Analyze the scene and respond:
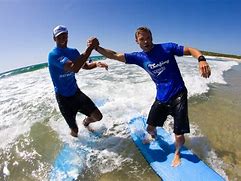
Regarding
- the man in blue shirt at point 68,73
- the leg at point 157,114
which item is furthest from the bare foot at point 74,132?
the leg at point 157,114

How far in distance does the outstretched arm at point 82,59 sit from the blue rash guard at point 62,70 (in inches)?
5.7

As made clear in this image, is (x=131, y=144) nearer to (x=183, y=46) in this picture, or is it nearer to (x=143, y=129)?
(x=143, y=129)

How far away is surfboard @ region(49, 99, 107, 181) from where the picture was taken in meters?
4.60

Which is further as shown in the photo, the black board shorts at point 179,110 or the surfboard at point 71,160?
the surfboard at point 71,160

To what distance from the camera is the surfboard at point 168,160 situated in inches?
163

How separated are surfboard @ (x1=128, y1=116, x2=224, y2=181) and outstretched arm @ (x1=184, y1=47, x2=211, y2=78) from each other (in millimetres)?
1431

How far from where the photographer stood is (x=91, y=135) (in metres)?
6.22

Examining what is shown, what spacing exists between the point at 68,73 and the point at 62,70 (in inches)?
5.8

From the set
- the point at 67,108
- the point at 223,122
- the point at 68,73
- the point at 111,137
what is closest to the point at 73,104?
the point at 67,108

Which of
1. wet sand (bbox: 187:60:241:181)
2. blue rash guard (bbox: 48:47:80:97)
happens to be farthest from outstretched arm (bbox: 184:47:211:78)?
blue rash guard (bbox: 48:47:80:97)

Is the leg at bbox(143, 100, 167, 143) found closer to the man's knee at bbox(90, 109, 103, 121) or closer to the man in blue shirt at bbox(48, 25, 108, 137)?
the man's knee at bbox(90, 109, 103, 121)

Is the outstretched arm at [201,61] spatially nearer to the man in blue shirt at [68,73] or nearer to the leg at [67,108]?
the man in blue shirt at [68,73]

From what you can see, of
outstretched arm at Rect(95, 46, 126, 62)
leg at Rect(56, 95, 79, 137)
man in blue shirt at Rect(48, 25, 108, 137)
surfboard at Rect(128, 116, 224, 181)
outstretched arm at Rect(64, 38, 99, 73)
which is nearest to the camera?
surfboard at Rect(128, 116, 224, 181)

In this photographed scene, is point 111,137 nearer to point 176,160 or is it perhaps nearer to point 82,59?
point 176,160
